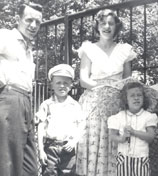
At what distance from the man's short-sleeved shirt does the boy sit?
1.91 feet

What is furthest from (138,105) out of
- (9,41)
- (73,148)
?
(9,41)

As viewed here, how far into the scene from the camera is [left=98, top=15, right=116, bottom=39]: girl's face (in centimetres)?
385

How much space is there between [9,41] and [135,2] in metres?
1.42

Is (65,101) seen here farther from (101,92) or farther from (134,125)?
(134,125)

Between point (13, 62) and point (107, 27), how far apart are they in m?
1.06

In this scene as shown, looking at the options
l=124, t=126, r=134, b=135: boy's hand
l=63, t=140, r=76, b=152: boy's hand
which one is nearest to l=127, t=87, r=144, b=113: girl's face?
l=124, t=126, r=134, b=135: boy's hand

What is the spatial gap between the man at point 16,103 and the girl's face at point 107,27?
743mm

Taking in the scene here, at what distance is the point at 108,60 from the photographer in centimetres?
387

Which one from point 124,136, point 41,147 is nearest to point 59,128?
point 41,147

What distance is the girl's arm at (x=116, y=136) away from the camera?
3514mm

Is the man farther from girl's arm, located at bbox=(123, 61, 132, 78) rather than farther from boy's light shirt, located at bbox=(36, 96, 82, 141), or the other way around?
girl's arm, located at bbox=(123, 61, 132, 78)

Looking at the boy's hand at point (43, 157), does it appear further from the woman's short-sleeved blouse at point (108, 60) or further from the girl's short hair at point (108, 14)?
the girl's short hair at point (108, 14)

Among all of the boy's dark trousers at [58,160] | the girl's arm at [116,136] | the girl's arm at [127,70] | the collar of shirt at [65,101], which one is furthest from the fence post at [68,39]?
the girl's arm at [116,136]

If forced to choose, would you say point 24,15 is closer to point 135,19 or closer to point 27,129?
point 27,129
